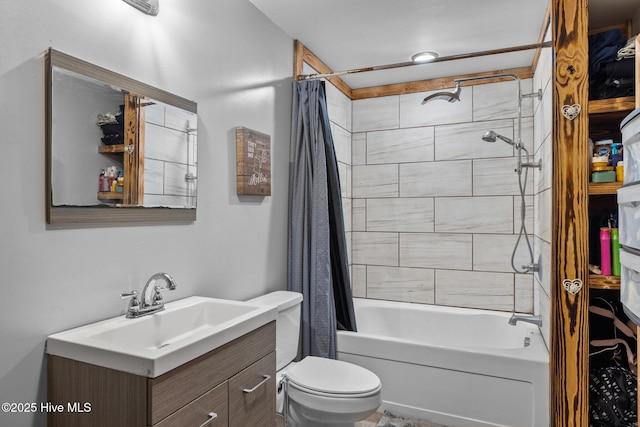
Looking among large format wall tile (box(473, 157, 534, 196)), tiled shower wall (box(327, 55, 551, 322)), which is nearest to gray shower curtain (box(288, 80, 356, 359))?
tiled shower wall (box(327, 55, 551, 322))

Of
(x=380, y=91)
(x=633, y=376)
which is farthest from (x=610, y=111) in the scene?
(x=380, y=91)

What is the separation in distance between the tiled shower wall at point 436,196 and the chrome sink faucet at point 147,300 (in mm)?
2158

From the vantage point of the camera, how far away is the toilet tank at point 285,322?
7.21 feet

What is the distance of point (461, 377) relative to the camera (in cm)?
242

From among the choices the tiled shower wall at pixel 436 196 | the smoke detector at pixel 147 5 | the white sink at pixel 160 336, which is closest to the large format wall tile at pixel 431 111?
the tiled shower wall at pixel 436 196

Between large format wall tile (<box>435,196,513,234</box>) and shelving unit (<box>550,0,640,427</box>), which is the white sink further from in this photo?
large format wall tile (<box>435,196,513,234</box>)

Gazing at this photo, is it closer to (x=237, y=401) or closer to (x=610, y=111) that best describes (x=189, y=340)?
(x=237, y=401)

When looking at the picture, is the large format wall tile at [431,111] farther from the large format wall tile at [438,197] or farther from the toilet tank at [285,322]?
the toilet tank at [285,322]

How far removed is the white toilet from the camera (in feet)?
6.45

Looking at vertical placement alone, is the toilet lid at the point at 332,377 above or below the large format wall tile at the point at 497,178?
below

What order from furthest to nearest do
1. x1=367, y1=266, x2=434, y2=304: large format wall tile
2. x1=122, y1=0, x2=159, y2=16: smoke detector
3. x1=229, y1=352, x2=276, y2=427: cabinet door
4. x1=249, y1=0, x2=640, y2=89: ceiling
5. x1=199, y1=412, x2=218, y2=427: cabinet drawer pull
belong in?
x1=367, y1=266, x2=434, y2=304: large format wall tile < x1=249, y1=0, x2=640, y2=89: ceiling < x1=122, y1=0, x2=159, y2=16: smoke detector < x1=229, y1=352, x2=276, y2=427: cabinet door < x1=199, y1=412, x2=218, y2=427: cabinet drawer pull

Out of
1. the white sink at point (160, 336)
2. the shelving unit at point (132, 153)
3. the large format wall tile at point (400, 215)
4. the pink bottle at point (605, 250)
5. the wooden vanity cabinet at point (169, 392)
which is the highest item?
the shelving unit at point (132, 153)

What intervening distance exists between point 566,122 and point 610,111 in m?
0.20

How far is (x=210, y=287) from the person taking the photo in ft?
6.70
